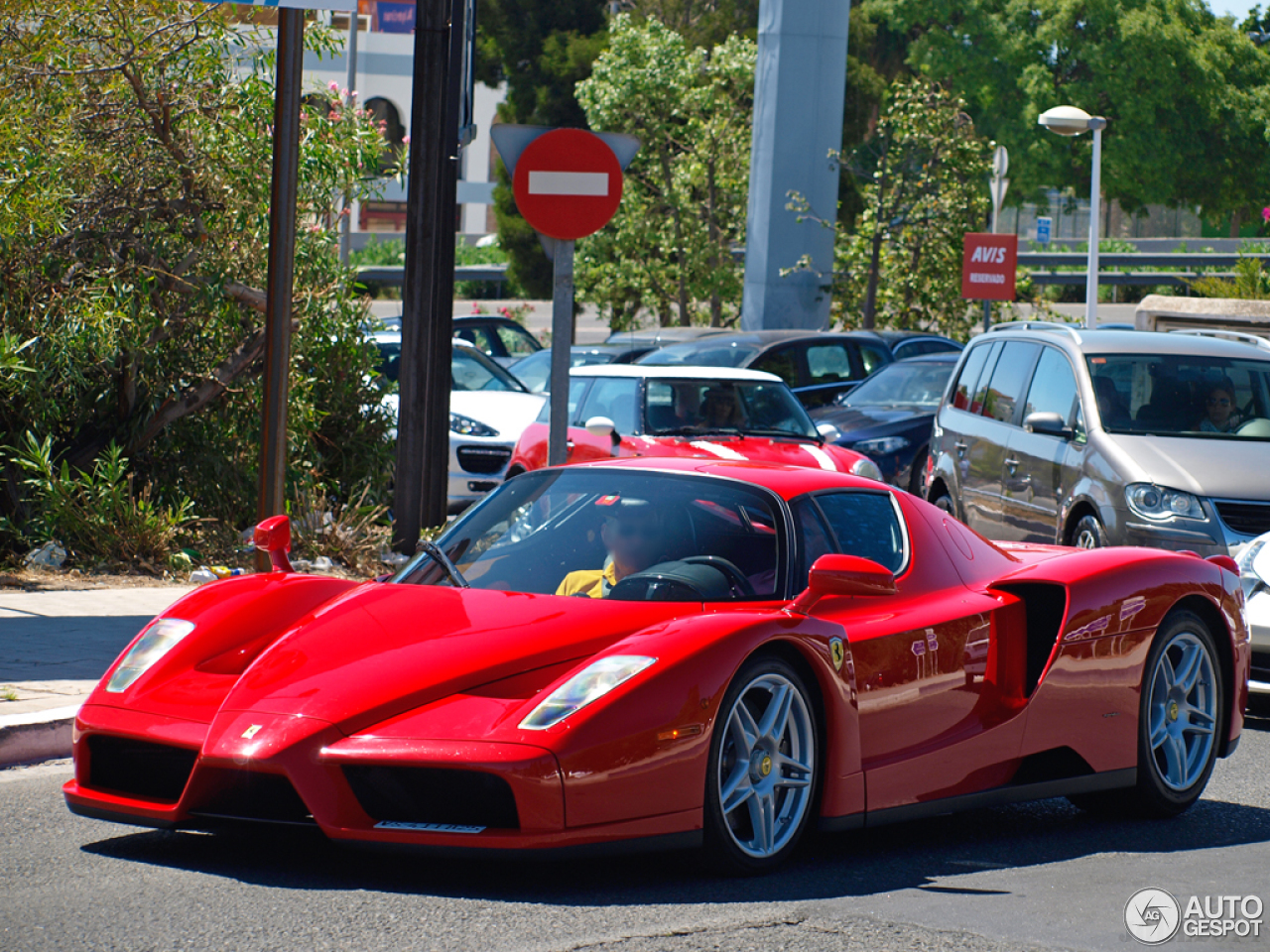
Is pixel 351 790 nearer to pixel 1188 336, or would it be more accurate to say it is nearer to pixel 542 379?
pixel 1188 336

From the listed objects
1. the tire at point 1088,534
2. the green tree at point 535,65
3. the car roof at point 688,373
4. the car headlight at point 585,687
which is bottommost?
the tire at point 1088,534

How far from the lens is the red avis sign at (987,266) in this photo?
80.0ft

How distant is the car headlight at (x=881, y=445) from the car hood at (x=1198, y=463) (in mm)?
6122

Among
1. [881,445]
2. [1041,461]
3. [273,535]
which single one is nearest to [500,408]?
[881,445]

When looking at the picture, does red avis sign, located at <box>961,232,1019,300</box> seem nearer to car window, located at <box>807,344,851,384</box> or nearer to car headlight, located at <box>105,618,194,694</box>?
car window, located at <box>807,344,851,384</box>

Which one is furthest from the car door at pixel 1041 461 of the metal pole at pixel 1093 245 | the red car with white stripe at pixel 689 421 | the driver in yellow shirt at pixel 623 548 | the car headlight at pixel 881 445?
the metal pole at pixel 1093 245

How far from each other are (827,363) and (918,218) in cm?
1024

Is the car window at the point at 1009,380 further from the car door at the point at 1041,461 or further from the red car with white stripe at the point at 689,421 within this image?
the red car with white stripe at the point at 689,421

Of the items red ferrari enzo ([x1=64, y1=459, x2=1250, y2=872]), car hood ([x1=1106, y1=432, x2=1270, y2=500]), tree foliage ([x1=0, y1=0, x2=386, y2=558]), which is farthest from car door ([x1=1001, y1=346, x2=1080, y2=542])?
tree foliage ([x1=0, y1=0, x2=386, y2=558])

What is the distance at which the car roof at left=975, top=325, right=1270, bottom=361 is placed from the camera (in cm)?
1099

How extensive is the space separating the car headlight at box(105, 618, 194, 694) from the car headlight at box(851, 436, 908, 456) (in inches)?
457

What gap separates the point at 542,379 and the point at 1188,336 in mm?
9226

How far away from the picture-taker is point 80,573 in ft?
36.1

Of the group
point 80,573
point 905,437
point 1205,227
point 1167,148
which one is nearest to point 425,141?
point 80,573
